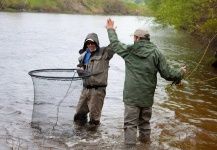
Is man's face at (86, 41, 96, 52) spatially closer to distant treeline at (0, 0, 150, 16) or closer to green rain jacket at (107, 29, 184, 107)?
green rain jacket at (107, 29, 184, 107)

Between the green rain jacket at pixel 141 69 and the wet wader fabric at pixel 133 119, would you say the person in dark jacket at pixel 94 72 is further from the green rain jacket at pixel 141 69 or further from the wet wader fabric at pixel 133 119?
the wet wader fabric at pixel 133 119

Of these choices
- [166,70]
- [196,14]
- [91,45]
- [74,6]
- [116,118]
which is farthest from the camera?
[74,6]

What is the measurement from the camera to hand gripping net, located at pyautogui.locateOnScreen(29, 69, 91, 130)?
6705 millimetres

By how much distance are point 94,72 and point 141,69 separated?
1522 millimetres

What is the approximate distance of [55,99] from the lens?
22.8ft

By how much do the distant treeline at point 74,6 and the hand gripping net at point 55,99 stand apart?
61.3 meters

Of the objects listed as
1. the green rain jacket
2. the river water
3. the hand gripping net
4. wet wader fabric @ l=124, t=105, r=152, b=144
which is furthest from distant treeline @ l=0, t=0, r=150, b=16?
the green rain jacket

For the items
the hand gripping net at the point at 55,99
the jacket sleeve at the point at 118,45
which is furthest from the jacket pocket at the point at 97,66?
the jacket sleeve at the point at 118,45

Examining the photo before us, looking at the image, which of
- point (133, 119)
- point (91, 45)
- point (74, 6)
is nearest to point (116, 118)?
point (91, 45)

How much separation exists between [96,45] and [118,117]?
2.91 m

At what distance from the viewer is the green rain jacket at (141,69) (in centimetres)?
573

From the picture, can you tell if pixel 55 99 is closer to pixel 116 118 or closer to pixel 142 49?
pixel 142 49

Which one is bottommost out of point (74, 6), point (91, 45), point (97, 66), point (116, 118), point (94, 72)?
point (116, 118)

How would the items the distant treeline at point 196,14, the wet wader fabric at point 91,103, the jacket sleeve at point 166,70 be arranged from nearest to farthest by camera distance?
the jacket sleeve at point 166,70
the wet wader fabric at point 91,103
the distant treeline at point 196,14
